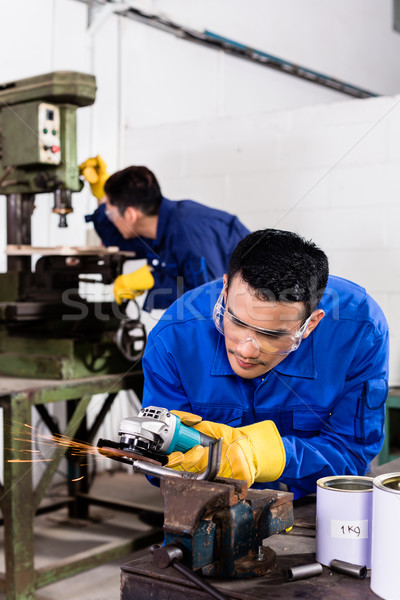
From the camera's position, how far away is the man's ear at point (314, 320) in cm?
123

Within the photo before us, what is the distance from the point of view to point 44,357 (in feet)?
7.26

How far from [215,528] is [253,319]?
1.26 feet

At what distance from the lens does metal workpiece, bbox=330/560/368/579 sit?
856mm

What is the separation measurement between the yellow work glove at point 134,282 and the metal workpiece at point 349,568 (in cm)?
162

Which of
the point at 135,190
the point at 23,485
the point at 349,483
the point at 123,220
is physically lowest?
the point at 23,485

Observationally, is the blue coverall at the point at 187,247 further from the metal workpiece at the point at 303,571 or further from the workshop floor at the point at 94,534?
the metal workpiece at the point at 303,571

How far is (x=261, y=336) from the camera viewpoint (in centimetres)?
116

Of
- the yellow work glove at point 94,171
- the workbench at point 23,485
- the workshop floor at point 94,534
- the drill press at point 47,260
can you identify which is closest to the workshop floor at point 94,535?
the workshop floor at point 94,534

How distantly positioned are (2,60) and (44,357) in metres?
1.45

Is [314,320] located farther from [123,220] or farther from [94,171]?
[94,171]

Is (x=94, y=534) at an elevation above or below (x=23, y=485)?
below

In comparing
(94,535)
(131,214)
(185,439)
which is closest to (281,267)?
(185,439)

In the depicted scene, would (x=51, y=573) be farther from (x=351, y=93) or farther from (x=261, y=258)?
(x=351, y=93)

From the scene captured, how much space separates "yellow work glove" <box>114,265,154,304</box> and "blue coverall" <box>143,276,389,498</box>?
108cm
